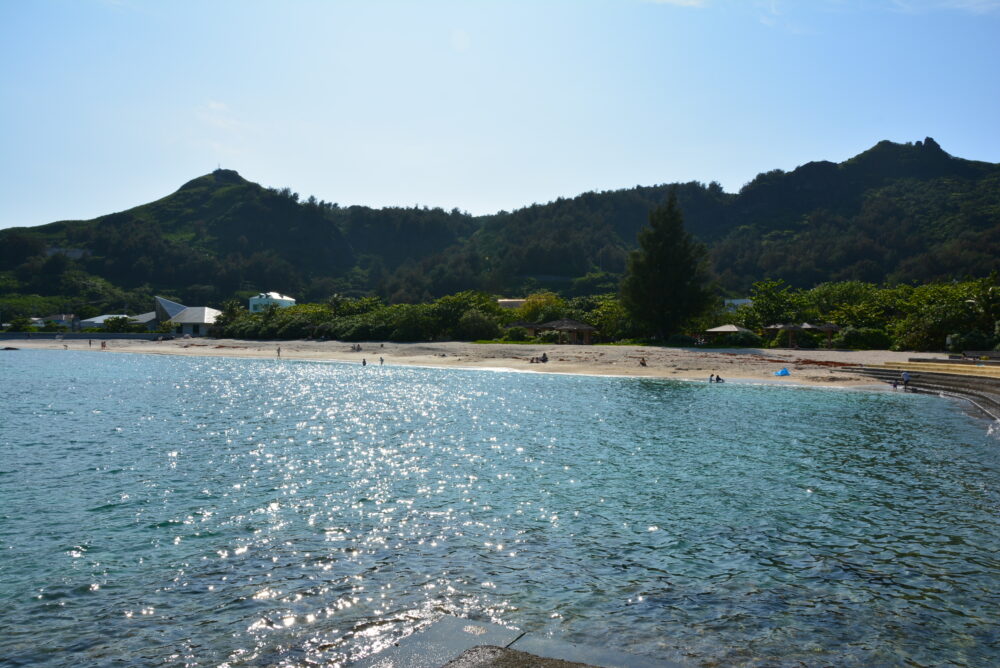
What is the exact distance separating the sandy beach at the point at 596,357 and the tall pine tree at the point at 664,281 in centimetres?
833

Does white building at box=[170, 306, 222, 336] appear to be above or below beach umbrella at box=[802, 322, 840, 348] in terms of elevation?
above

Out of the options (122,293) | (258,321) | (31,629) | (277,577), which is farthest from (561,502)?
(122,293)

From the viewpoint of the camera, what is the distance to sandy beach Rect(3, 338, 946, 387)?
132 feet

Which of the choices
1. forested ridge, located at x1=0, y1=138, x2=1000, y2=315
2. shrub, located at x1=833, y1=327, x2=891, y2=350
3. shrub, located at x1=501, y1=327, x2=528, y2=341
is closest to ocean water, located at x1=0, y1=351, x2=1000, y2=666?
shrub, located at x1=833, y1=327, x2=891, y2=350

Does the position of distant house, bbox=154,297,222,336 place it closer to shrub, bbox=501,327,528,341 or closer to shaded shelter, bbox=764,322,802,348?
shrub, bbox=501,327,528,341

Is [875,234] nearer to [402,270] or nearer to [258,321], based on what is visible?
[402,270]

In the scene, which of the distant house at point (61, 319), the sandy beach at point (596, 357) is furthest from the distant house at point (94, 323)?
the sandy beach at point (596, 357)

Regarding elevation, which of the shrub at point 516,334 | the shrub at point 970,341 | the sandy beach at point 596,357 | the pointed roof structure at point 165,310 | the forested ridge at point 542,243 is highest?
the forested ridge at point 542,243

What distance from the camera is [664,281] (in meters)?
61.8

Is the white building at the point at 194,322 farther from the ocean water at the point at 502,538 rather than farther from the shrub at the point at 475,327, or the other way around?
the ocean water at the point at 502,538

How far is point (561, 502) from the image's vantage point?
12.2m

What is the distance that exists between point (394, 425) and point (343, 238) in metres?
177

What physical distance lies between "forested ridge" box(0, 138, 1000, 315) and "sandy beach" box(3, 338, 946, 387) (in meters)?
56.2

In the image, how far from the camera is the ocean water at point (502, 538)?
6.74 meters
